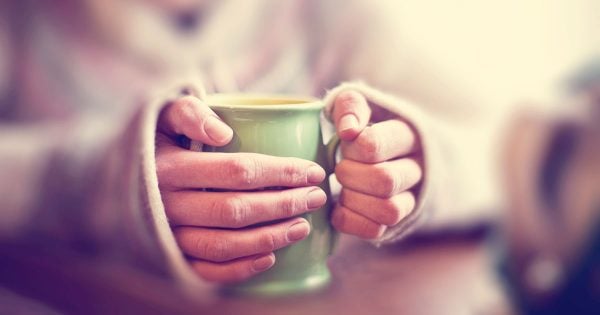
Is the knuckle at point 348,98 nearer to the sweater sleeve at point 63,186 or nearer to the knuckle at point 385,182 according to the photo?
the knuckle at point 385,182

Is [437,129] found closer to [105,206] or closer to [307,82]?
[307,82]

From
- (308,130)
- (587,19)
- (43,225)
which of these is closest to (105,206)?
(43,225)

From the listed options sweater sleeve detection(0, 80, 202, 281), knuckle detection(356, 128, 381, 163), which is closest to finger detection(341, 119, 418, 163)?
knuckle detection(356, 128, 381, 163)

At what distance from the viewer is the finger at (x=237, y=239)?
0.58ft

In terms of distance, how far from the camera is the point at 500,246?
0.55 m

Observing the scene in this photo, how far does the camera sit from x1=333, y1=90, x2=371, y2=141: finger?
182 mm

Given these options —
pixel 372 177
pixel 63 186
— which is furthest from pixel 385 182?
pixel 63 186

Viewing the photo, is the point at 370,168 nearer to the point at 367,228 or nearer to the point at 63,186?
the point at 367,228

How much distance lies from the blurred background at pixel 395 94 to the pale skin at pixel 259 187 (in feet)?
0.08

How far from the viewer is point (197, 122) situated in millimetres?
170

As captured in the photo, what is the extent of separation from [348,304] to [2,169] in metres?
0.62

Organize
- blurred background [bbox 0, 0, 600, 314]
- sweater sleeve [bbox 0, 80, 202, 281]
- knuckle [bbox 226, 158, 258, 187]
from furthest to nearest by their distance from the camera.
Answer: sweater sleeve [bbox 0, 80, 202, 281] → blurred background [bbox 0, 0, 600, 314] → knuckle [bbox 226, 158, 258, 187]

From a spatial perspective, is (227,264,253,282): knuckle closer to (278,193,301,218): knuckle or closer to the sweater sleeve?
(278,193,301,218): knuckle

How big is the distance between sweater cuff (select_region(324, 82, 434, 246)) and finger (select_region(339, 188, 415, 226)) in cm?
1
